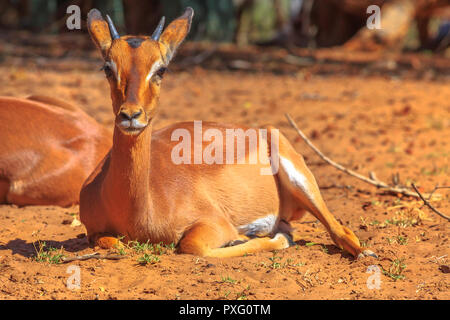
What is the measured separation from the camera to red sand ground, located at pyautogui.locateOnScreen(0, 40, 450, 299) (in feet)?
13.1

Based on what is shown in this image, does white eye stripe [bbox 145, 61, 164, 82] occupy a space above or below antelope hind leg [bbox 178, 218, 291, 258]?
above

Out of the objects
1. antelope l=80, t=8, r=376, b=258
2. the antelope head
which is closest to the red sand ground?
antelope l=80, t=8, r=376, b=258

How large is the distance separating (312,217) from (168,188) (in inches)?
66.9

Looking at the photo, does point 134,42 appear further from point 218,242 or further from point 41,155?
point 41,155

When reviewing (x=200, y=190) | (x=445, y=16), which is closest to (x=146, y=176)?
(x=200, y=190)

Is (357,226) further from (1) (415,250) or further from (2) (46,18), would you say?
(2) (46,18)

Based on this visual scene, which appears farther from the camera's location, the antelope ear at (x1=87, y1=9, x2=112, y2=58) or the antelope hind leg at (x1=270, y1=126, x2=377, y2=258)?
the antelope hind leg at (x1=270, y1=126, x2=377, y2=258)

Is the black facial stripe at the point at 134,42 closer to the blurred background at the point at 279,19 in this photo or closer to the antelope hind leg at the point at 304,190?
the antelope hind leg at the point at 304,190

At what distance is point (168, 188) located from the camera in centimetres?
469

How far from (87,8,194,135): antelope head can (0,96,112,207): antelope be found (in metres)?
2.11

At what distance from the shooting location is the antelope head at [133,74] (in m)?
3.82

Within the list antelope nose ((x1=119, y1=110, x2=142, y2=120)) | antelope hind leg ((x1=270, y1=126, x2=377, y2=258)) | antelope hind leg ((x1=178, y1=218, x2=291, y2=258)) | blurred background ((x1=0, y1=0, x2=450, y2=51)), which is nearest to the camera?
antelope nose ((x1=119, y1=110, x2=142, y2=120))

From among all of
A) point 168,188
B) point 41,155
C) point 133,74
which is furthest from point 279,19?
point 133,74

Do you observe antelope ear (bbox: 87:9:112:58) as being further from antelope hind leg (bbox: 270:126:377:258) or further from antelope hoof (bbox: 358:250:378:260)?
antelope hoof (bbox: 358:250:378:260)
